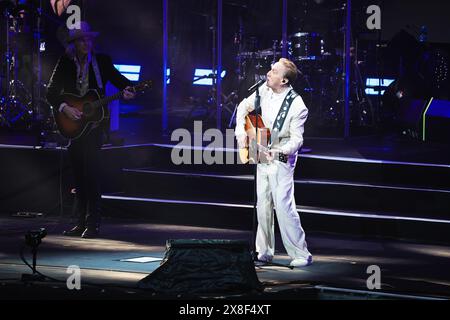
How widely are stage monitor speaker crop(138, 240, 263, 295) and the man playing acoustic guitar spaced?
9.02 feet

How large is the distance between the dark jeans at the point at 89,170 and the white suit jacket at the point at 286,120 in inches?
79.1

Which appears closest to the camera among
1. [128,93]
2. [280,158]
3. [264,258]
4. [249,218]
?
[280,158]

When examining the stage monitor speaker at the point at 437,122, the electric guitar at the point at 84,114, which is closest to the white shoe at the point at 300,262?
the electric guitar at the point at 84,114

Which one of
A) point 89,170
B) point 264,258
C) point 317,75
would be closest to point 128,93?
point 89,170

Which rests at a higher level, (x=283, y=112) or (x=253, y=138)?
(x=283, y=112)

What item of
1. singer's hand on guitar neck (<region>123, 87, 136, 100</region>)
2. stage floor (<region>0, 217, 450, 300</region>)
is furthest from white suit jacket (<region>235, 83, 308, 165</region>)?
singer's hand on guitar neck (<region>123, 87, 136, 100</region>)

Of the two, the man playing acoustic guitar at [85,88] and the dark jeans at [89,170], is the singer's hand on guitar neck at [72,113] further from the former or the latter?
the dark jeans at [89,170]

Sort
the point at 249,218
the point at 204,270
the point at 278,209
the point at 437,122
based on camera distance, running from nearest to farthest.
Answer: the point at 204,270, the point at 278,209, the point at 249,218, the point at 437,122

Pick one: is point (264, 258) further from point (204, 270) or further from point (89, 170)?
point (89, 170)

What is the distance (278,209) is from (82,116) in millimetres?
2548

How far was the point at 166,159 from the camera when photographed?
12.4 meters

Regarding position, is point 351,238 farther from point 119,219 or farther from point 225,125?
point 225,125

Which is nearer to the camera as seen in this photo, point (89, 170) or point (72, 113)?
point (72, 113)

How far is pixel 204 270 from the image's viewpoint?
737cm
